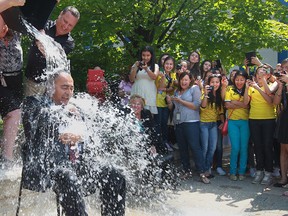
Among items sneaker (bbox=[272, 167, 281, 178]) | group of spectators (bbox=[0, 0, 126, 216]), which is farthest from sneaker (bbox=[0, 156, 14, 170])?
sneaker (bbox=[272, 167, 281, 178])

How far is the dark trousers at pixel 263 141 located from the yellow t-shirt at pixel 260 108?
0.07m

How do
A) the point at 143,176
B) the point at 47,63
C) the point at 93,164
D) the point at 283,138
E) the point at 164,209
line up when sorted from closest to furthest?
1. the point at 93,164
2. the point at 47,63
3. the point at 164,209
4. the point at 143,176
5. the point at 283,138

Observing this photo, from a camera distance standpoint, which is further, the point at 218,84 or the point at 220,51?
the point at 220,51

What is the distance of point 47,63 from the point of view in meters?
4.60

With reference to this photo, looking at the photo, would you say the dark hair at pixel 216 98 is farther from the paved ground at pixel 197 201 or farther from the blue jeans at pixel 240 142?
the paved ground at pixel 197 201

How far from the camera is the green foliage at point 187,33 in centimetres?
900

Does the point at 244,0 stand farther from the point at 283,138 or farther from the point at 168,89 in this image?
the point at 283,138

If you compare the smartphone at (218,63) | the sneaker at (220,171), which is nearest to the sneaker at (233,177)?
the sneaker at (220,171)

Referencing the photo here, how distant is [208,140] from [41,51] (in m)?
3.41

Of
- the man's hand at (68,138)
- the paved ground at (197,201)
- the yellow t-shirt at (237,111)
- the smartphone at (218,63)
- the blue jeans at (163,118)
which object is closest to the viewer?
the man's hand at (68,138)

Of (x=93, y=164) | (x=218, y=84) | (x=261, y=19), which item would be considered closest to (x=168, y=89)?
(x=218, y=84)

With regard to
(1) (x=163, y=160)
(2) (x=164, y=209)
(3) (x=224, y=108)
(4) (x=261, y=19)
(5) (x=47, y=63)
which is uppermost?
Result: (4) (x=261, y=19)

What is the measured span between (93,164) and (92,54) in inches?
220

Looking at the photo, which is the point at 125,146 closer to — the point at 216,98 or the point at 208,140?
the point at 208,140
